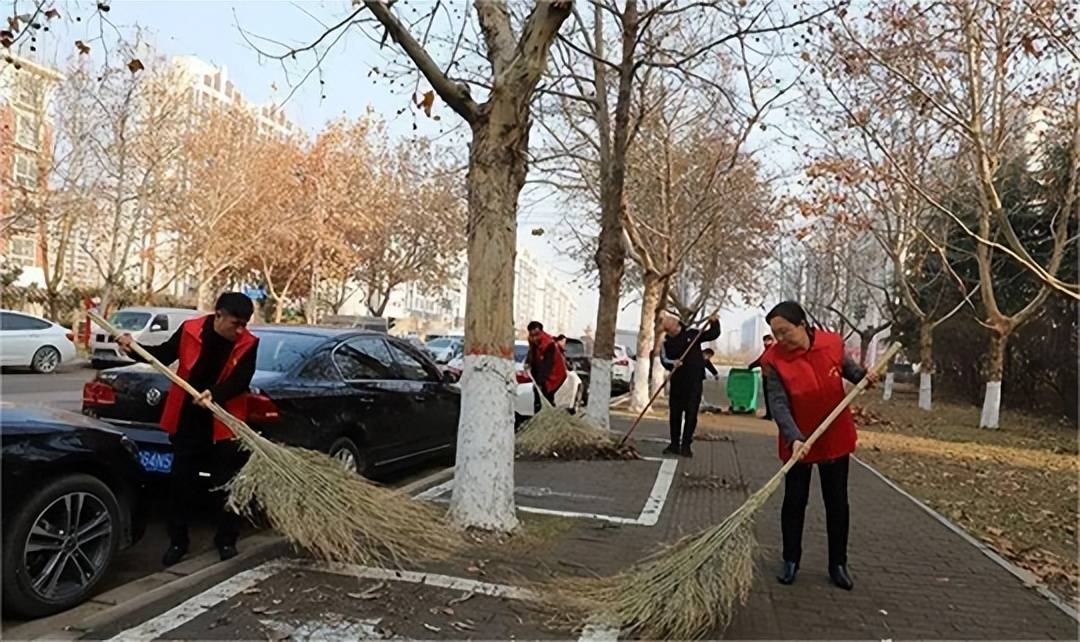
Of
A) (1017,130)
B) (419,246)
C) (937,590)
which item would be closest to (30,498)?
(937,590)

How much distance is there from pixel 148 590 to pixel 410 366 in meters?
3.97

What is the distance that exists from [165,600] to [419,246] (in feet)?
122

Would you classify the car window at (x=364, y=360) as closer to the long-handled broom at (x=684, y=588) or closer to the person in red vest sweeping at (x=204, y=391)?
the person in red vest sweeping at (x=204, y=391)

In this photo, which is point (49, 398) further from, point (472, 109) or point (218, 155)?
point (218, 155)

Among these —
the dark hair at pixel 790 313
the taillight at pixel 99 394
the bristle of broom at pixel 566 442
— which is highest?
the dark hair at pixel 790 313

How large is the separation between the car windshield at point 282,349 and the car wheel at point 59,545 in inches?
78.6

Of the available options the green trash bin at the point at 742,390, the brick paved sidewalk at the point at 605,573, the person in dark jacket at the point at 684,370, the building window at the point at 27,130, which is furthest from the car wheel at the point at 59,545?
the building window at the point at 27,130

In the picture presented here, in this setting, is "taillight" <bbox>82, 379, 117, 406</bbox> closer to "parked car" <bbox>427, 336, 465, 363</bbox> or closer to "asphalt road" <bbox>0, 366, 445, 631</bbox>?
"asphalt road" <bbox>0, 366, 445, 631</bbox>

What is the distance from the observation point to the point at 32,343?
739 inches

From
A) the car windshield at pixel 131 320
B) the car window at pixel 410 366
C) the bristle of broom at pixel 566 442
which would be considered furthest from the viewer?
the car windshield at pixel 131 320

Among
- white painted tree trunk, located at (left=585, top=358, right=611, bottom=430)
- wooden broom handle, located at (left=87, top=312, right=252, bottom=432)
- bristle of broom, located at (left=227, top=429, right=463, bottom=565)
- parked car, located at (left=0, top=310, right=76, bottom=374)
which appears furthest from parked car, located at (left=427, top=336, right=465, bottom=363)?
wooden broom handle, located at (left=87, top=312, right=252, bottom=432)

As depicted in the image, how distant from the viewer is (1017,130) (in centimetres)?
1684

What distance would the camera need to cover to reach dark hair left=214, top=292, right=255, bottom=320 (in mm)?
4965

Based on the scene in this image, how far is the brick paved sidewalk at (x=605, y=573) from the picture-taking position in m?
4.20
